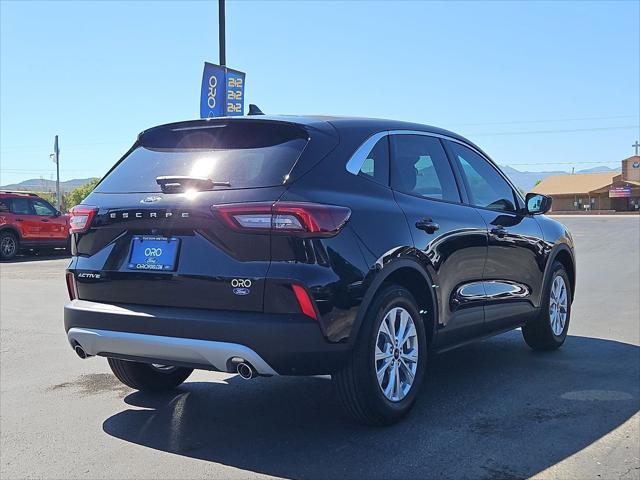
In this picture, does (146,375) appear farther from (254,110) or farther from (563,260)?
(563,260)

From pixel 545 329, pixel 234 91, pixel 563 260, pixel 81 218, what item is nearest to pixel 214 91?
pixel 234 91

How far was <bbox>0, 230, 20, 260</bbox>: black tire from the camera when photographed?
1872 centimetres

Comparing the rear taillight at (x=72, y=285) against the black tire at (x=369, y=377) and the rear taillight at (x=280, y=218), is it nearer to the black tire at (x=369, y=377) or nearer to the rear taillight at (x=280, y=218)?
the rear taillight at (x=280, y=218)

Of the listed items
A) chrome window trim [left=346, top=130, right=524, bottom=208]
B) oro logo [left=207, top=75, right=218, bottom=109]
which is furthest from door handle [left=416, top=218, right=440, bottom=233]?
oro logo [left=207, top=75, right=218, bottom=109]

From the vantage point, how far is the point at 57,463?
385cm

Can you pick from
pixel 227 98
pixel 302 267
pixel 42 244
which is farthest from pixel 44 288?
pixel 302 267

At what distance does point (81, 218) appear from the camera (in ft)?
14.4

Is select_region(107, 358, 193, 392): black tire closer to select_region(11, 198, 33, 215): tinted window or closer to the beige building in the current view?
select_region(11, 198, 33, 215): tinted window

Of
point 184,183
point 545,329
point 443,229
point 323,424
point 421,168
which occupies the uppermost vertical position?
point 421,168

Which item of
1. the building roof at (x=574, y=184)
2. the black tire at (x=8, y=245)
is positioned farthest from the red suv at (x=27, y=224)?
the building roof at (x=574, y=184)

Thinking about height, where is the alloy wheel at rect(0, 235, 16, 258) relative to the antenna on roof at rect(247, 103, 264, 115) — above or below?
below

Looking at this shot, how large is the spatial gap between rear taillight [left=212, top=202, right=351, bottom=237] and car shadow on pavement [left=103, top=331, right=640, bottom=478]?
123 cm

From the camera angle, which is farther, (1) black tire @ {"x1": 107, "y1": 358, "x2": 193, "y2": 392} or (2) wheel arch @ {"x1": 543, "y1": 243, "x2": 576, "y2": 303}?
(2) wheel arch @ {"x1": 543, "y1": 243, "x2": 576, "y2": 303}

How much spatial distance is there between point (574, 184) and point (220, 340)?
90.8 m
